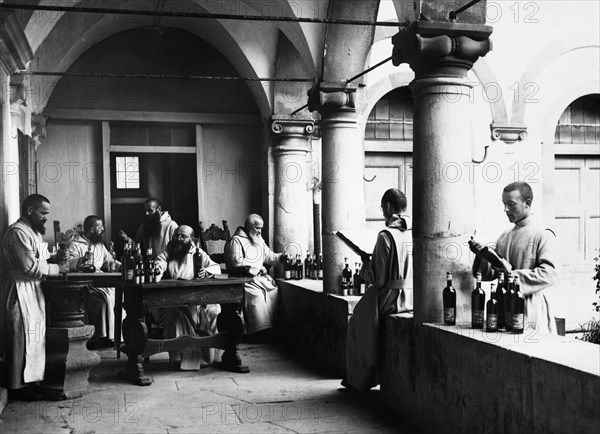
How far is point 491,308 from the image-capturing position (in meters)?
4.62

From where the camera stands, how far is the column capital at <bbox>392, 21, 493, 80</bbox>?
16.4 ft

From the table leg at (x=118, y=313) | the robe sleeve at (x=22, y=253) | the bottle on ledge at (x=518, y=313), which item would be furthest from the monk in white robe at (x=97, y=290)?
the bottle on ledge at (x=518, y=313)

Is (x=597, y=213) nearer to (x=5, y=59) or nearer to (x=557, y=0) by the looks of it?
(x=557, y=0)

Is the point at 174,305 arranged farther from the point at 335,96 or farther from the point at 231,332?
the point at 335,96

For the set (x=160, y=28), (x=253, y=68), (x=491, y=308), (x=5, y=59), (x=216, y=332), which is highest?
(x=160, y=28)

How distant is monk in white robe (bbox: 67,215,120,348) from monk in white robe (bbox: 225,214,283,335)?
1.61 m

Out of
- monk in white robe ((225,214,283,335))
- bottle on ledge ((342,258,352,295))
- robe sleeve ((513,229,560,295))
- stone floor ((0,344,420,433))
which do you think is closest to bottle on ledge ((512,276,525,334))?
robe sleeve ((513,229,560,295))

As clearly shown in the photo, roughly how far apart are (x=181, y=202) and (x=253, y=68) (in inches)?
103

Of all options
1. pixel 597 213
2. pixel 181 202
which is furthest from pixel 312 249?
pixel 597 213

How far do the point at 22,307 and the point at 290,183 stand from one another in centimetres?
512

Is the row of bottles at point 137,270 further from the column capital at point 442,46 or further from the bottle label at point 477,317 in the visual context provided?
the bottle label at point 477,317

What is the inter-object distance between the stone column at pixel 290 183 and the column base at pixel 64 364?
14.3 feet

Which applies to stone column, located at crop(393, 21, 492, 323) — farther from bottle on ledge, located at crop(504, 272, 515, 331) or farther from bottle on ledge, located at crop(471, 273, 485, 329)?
bottle on ledge, located at crop(504, 272, 515, 331)

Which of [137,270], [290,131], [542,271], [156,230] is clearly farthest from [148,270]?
[542,271]
